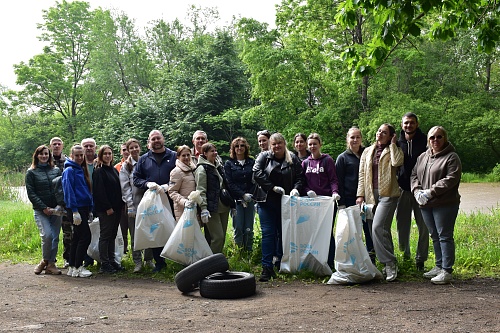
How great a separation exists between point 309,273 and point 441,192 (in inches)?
75.1

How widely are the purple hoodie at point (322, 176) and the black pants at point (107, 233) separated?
2782 millimetres

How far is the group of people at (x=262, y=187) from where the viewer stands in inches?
229

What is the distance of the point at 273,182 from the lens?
20.9 feet

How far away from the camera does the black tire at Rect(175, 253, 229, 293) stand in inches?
214

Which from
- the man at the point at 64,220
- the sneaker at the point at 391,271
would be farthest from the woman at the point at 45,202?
the sneaker at the point at 391,271

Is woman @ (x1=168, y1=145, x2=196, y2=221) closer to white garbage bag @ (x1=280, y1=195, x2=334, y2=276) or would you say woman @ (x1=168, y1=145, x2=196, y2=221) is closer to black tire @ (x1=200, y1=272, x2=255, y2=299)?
white garbage bag @ (x1=280, y1=195, x2=334, y2=276)

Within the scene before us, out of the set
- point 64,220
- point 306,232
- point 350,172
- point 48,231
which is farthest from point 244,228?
point 48,231

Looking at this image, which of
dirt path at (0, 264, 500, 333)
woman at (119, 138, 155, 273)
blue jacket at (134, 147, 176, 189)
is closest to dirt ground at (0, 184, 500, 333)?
dirt path at (0, 264, 500, 333)

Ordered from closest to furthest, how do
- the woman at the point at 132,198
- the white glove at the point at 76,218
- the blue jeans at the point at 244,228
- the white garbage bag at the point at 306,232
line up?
1. the white garbage bag at the point at 306,232
2. the white glove at the point at 76,218
3. the woman at the point at 132,198
4. the blue jeans at the point at 244,228

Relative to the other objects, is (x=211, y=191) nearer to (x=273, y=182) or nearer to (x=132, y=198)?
(x=273, y=182)

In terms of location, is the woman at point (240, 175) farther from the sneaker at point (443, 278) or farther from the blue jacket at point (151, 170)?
the sneaker at point (443, 278)

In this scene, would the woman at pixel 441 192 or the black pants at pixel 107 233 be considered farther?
the black pants at pixel 107 233

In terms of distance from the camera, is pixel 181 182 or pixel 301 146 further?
pixel 301 146

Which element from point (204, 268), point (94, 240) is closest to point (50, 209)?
point (94, 240)
